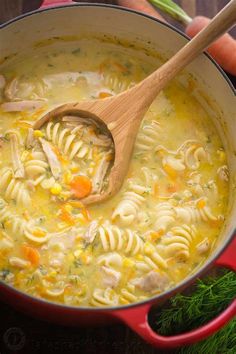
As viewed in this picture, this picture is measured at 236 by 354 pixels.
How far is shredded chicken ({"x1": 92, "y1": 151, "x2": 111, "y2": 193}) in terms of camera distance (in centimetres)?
323

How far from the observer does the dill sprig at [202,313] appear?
126 inches

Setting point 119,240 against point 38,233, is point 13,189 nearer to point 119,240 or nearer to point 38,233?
point 38,233

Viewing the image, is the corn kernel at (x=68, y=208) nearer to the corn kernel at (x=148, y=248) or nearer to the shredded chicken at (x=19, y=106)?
the corn kernel at (x=148, y=248)

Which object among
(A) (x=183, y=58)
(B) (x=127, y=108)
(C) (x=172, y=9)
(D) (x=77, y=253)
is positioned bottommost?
(D) (x=77, y=253)

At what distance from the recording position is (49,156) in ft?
10.7

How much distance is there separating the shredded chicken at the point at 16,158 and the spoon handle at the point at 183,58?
26.5 inches

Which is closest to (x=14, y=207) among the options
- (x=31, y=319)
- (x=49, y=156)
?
(x=49, y=156)

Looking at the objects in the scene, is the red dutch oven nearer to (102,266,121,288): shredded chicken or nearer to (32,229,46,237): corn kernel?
(102,266,121,288): shredded chicken

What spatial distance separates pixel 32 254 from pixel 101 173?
540 millimetres

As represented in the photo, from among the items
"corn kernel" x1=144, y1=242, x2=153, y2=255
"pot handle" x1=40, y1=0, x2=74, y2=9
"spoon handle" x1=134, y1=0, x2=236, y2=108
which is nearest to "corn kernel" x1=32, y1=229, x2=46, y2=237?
"corn kernel" x1=144, y1=242, x2=153, y2=255

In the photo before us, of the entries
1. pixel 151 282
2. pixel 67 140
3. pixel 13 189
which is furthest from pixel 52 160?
pixel 151 282

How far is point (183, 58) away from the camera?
3.21 metres

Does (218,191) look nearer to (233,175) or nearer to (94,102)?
(233,175)

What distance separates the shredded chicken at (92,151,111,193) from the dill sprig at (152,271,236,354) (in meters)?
0.67
